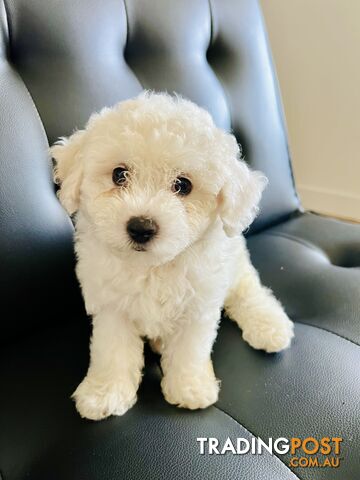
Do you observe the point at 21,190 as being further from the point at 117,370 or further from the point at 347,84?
the point at 347,84

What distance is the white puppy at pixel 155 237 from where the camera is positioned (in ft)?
2.73

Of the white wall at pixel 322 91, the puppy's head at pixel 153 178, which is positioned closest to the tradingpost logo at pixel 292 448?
the puppy's head at pixel 153 178

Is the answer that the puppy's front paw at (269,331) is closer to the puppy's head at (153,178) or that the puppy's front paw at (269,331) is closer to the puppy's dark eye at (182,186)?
the puppy's head at (153,178)

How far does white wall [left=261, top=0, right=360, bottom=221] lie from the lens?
91.6 inches

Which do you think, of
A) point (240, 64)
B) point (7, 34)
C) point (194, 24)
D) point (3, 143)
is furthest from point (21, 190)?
point (240, 64)

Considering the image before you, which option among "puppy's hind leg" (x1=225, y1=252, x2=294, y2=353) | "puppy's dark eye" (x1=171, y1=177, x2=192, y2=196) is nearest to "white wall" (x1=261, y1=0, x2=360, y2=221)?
"puppy's hind leg" (x1=225, y1=252, x2=294, y2=353)

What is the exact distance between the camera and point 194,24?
1.36 m

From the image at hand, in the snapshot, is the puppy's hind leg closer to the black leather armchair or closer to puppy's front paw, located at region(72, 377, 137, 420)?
the black leather armchair

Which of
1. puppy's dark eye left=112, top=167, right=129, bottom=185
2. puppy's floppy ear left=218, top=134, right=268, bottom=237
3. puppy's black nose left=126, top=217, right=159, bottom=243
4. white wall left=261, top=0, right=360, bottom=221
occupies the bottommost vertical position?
white wall left=261, top=0, right=360, bottom=221

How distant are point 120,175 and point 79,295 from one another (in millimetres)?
A: 377

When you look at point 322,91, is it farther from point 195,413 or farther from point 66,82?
point 195,413

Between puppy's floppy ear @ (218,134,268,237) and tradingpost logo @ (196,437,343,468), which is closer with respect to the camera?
tradingpost logo @ (196,437,343,468)

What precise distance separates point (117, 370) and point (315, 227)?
81cm

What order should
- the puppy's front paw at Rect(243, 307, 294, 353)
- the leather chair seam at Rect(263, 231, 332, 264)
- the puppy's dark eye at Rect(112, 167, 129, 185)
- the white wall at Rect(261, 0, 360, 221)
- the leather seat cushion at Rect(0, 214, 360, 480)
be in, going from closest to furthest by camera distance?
the leather seat cushion at Rect(0, 214, 360, 480) → the puppy's dark eye at Rect(112, 167, 129, 185) → the puppy's front paw at Rect(243, 307, 294, 353) → the leather chair seam at Rect(263, 231, 332, 264) → the white wall at Rect(261, 0, 360, 221)
